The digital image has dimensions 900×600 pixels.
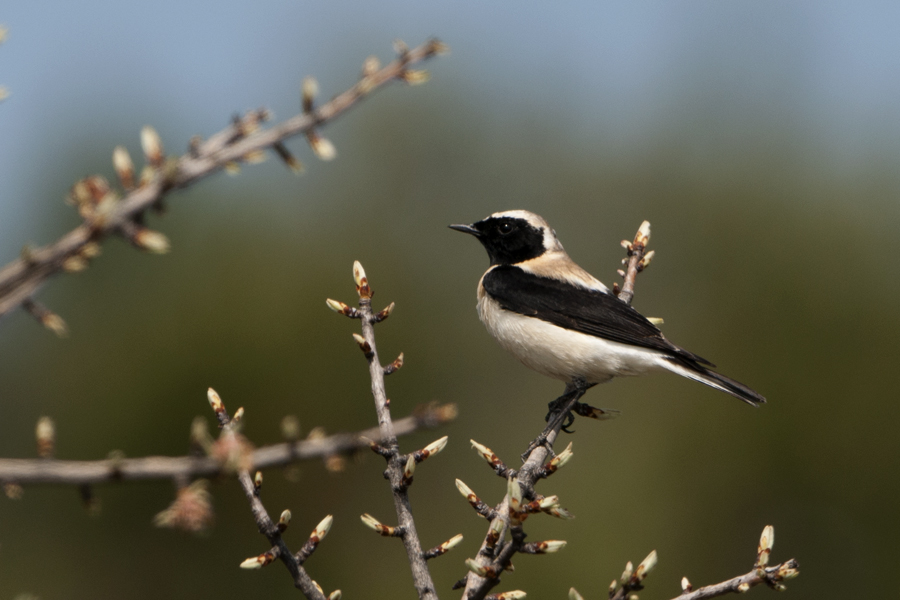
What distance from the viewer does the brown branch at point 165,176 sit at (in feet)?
5.33

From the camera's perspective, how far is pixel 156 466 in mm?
1506

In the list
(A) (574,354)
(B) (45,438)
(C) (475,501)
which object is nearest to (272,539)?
(C) (475,501)

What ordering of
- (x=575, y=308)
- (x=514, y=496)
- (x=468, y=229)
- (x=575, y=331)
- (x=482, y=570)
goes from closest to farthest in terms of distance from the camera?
(x=514, y=496) → (x=482, y=570) → (x=575, y=331) → (x=575, y=308) → (x=468, y=229)

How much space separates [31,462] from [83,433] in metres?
24.8

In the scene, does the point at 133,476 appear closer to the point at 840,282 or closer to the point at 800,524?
the point at 800,524

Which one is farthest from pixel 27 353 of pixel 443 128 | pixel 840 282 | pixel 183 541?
pixel 840 282

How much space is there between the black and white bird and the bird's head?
46 cm

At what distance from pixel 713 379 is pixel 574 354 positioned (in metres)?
1.07

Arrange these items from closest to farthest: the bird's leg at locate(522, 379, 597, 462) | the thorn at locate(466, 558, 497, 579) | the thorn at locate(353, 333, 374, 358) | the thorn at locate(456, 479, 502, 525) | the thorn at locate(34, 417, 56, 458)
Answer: the thorn at locate(34, 417, 56, 458), the thorn at locate(466, 558, 497, 579), the thorn at locate(456, 479, 502, 525), the thorn at locate(353, 333, 374, 358), the bird's leg at locate(522, 379, 597, 462)

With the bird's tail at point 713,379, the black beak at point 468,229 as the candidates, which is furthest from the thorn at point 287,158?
the black beak at point 468,229

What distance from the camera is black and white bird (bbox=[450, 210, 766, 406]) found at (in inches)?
268

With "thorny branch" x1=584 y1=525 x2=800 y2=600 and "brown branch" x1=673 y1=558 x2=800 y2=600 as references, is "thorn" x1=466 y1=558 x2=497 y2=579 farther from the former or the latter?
"brown branch" x1=673 y1=558 x2=800 y2=600

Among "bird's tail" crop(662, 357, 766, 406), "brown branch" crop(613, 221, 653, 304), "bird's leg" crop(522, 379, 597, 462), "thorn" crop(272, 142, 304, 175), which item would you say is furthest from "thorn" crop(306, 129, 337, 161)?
"bird's tail" crop(662, 357, 766, 406)

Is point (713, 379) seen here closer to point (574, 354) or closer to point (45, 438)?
point (574, 354)
